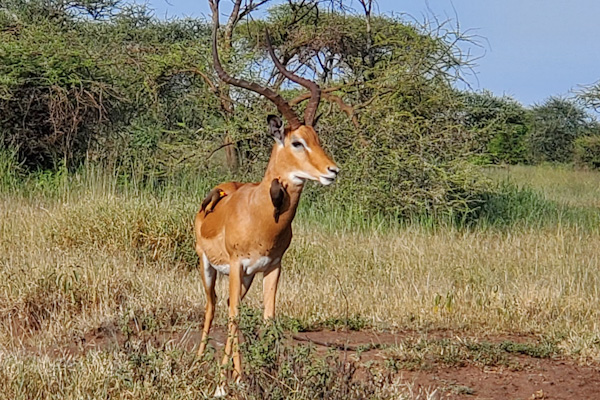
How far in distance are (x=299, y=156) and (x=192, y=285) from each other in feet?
9.32

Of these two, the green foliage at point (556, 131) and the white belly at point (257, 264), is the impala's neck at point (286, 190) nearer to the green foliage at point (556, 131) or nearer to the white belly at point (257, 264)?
the white belly at point (257, 264)

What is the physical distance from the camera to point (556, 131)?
3344 cm

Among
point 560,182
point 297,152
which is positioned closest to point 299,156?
point 297,152

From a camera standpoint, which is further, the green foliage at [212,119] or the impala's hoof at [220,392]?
the green foliage at [212,119]

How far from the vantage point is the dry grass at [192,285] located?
15.1ft

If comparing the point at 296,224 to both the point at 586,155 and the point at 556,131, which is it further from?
the point at 556,131

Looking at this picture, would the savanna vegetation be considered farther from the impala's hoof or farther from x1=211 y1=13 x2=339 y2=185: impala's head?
x1=211 y1=13 x2=339 y2=185: impala's head

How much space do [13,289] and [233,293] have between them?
2.33m

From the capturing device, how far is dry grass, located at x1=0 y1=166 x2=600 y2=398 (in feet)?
15.1

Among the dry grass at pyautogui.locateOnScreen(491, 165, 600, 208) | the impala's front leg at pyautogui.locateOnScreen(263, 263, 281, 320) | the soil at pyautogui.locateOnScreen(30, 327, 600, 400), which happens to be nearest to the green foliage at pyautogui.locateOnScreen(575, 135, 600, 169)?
the dry grass at pyautogui.locateOnScreen(491, 165, 600, 208)

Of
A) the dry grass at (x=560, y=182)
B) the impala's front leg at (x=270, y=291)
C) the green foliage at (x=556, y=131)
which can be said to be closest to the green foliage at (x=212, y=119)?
the dry grass at (x=560, y=182)

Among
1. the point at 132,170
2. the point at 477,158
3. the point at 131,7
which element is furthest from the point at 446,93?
the point at 131,7

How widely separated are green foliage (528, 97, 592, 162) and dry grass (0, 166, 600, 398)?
78.5ft

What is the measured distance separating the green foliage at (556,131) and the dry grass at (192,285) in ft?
78.5
